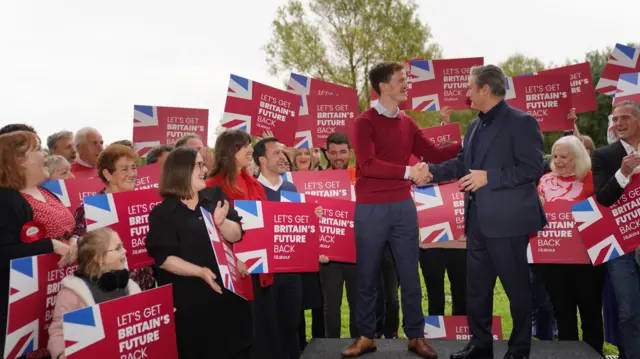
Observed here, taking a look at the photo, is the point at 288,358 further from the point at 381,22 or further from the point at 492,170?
the point at 381,22

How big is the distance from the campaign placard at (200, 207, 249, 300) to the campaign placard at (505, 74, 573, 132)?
180 inches

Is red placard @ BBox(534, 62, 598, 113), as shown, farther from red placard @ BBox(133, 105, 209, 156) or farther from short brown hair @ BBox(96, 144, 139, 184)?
short brown hair @ BBox(96, 144, 139, 184)

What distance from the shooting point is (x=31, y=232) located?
4.16 m

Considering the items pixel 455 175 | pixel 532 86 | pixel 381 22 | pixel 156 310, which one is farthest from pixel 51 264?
pixel 381 22

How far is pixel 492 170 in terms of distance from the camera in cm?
443

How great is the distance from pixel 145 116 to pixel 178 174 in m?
4.04

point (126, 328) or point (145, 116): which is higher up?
point (145, 116)

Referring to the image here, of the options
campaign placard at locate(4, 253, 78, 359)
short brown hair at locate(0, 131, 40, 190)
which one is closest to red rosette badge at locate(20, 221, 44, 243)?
campaign placard at locate(4, 253, 78, 359)

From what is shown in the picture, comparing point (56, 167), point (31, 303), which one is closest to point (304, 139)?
point (56, 167)

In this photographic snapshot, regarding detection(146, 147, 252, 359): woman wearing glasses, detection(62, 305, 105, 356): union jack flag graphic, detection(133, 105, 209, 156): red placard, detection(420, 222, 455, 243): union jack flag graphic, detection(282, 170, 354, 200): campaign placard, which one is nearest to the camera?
detection(62, 305, 105, 356): union jack flag graphic

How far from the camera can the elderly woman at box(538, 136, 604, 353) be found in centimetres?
590

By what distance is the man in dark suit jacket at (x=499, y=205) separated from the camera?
441cm

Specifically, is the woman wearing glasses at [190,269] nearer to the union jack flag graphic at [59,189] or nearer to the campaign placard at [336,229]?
the union jack flag graphic at [59,189]

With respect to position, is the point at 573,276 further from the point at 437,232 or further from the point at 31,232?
the point at 31,232
